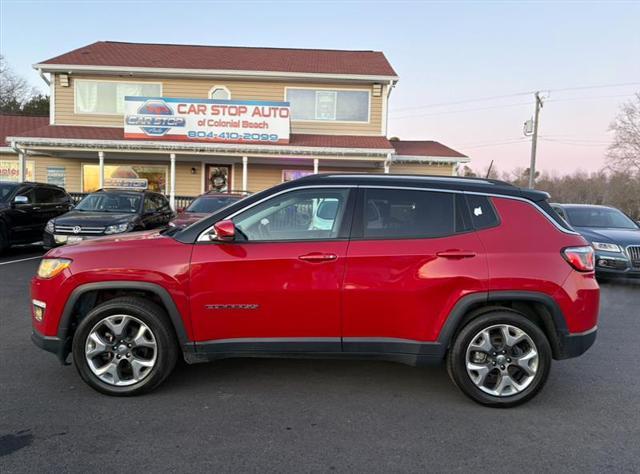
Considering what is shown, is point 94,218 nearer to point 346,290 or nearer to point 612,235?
point 346,290

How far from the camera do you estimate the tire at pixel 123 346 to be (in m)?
3.73

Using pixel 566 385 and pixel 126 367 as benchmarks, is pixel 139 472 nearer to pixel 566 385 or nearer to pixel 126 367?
pixel 126 367

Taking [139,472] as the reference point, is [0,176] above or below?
above

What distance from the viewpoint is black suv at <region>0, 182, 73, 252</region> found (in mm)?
10578

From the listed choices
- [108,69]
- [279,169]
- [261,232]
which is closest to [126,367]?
[261,232]

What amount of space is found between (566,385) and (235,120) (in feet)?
49.3

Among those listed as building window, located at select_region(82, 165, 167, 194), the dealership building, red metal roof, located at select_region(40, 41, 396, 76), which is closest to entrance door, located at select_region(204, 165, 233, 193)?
the dealership building

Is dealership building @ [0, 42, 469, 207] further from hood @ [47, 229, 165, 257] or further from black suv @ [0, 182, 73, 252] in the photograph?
hood @ [47, 229, 165, 257]

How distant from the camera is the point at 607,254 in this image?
8641 millimetres

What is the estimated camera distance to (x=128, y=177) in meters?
19.3

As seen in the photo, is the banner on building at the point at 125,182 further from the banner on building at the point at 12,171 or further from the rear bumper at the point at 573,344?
the rear bumper at the point at 573,344

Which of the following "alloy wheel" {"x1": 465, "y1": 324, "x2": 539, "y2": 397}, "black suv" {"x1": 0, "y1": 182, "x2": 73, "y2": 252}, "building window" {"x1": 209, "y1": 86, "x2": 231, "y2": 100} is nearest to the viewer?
"alloy wheel" {"x1": 465, "y1": 324, "x2": 539, "y2": 397}

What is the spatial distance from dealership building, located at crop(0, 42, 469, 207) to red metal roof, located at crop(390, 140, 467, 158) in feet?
0.27

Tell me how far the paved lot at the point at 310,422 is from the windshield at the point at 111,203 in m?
6.51
